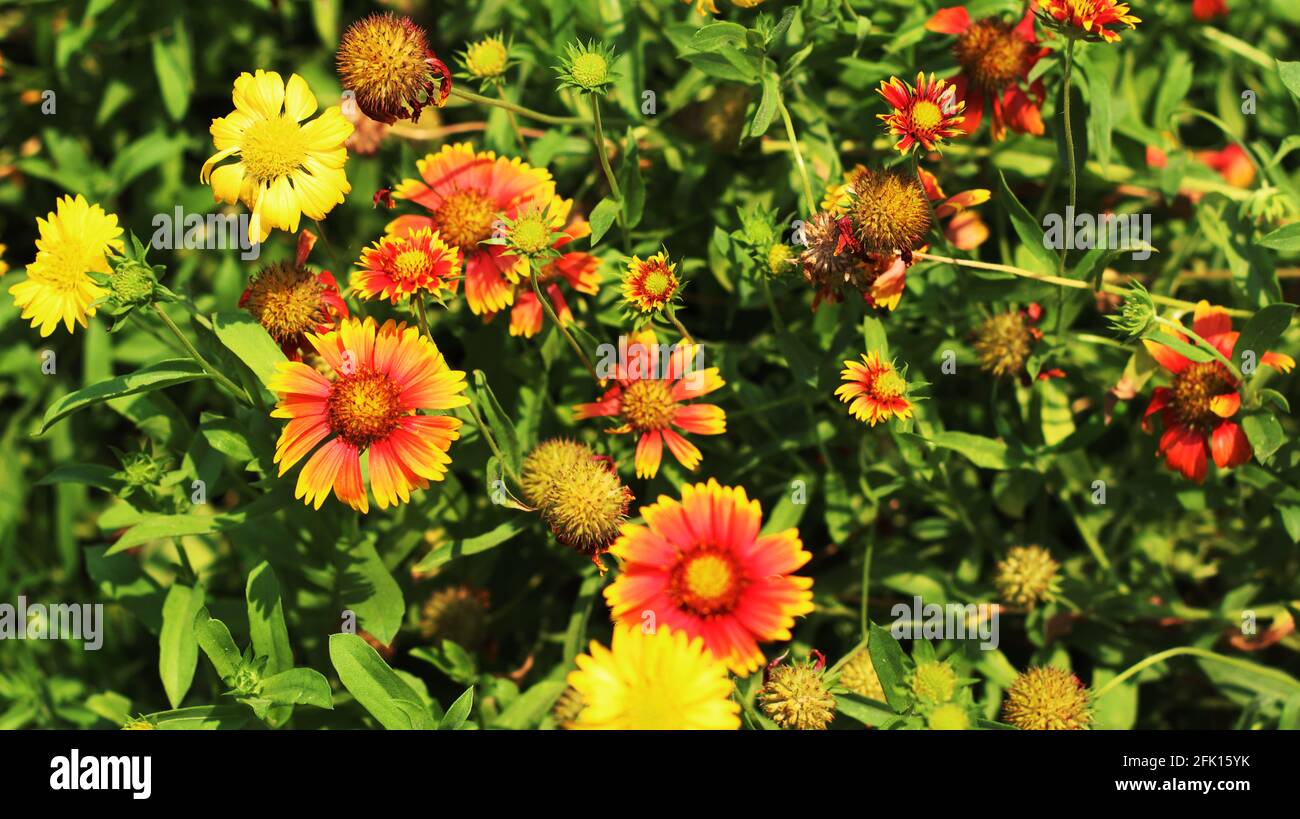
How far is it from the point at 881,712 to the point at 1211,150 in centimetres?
197

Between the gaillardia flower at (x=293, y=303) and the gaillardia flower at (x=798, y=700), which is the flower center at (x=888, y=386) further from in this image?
the gaillardia flower at (x=293, y=303)

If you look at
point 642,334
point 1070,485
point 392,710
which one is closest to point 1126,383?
point 1070,485

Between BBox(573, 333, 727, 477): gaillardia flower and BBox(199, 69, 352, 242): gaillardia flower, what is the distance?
671 mm

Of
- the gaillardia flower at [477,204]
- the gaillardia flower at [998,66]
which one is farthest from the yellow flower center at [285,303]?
the gaillardia flower at [998,66]

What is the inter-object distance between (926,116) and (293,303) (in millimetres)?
1272

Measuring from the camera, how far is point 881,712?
7.04 ft

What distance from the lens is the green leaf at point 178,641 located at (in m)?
2.25

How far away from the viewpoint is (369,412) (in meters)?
2.02

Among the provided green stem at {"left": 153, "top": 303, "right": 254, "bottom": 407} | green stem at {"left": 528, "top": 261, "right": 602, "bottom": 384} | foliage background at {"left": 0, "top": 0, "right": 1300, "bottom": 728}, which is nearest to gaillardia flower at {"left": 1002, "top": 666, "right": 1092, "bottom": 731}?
foliage background at {"left": 0, "top": 0, "right": 1300, "bottom": 728}

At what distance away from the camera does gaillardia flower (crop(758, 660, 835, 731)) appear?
2.02 meters

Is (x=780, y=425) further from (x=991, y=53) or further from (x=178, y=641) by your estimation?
(x=178, y=641)

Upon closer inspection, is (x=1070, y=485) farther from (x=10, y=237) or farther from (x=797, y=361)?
(x=10, y=237)

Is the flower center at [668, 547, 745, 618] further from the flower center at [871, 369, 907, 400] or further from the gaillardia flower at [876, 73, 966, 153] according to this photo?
the gaillardia flower at [876, 73, 966, 153]

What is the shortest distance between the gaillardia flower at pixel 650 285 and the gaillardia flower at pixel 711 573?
0.35m
